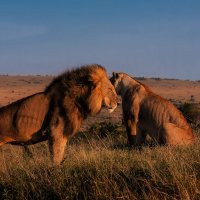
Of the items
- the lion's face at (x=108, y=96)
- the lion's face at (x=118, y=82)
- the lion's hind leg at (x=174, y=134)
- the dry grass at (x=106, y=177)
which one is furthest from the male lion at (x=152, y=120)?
the dry grass at (x=106, y=177)

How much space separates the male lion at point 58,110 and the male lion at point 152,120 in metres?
3.06

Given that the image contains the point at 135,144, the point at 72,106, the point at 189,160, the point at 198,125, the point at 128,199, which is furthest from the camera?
the point at 198,125

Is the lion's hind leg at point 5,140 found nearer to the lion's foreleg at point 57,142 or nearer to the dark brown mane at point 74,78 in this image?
the lion's foreleg at point 57,142

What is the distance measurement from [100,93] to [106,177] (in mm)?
2534

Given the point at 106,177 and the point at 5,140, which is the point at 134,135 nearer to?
the point at 5,140

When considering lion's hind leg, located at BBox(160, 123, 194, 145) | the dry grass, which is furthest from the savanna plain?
lion's hind leg, located at BBox(160, 123, 194, 145)

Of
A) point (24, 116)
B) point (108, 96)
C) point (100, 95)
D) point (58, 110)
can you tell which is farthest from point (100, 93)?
point (24, 116)

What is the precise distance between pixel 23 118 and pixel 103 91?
148 cm

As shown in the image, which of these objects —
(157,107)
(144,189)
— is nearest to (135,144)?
(157,107)

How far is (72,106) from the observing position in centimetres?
934

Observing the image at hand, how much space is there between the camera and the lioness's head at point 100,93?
955 cm

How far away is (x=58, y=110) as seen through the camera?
9328 mm

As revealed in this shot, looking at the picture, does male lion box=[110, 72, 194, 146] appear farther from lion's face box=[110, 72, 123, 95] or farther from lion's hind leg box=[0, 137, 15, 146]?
lion's hind leg box=[0, 137, 15, 146]

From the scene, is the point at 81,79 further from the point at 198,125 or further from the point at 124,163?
the point at 198,125
